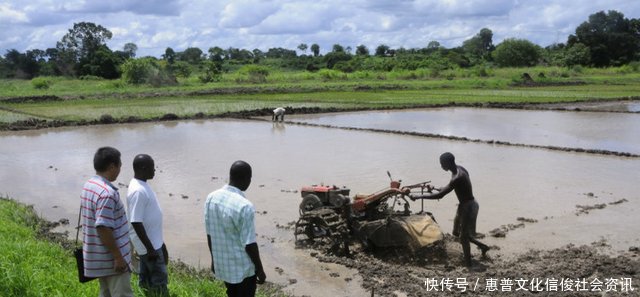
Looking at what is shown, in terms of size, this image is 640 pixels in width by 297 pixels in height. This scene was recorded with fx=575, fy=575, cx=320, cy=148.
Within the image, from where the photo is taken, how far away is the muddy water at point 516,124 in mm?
19125

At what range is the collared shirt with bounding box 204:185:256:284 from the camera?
396 cm

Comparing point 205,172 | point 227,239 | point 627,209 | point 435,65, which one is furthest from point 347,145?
point 435,65

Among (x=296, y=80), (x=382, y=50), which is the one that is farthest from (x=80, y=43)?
(x=382, y=50)

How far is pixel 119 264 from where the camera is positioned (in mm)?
4160

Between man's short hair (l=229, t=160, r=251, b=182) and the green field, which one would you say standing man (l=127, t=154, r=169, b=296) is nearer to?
man's short hair (l=229, t=160, r=251, b=182)

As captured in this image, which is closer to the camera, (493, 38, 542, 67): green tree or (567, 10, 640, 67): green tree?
(567, 10, 640, 67): green tree

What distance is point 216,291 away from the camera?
536cm

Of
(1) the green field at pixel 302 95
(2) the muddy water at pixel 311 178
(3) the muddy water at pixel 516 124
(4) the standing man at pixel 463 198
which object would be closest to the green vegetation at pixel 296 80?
(1) the green field at pixel 302 95

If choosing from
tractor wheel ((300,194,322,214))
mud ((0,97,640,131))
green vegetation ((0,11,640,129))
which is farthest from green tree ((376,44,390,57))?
tractor wheel ((300,194,322,214))

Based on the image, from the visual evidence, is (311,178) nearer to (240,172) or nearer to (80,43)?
(240,172)

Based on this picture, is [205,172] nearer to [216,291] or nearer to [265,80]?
[216,291]

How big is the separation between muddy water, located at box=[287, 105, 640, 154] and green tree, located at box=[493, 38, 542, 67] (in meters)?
47.0

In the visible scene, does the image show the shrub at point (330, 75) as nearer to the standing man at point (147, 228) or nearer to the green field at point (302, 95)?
the green field at point (302, 95)

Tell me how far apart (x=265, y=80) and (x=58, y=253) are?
46.4 meters
